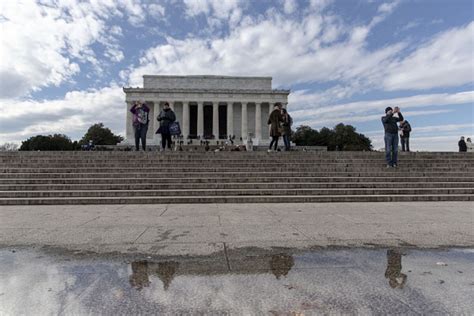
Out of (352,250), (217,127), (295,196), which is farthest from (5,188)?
(217,127)

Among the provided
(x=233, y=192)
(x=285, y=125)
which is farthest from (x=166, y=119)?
(x=233, y=192)

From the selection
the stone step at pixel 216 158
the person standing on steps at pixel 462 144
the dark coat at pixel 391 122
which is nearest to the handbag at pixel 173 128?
the stone step at pixel 216 158

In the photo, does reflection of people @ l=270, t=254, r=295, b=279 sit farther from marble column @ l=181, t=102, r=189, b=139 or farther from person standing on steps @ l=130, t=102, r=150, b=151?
marble column @ l=181, t=102, r=189, b=139

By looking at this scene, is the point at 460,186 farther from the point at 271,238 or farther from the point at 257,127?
the point at 257,127

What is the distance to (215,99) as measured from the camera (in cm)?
6706

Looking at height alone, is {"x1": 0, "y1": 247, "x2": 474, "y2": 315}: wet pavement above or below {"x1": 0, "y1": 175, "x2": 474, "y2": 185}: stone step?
below

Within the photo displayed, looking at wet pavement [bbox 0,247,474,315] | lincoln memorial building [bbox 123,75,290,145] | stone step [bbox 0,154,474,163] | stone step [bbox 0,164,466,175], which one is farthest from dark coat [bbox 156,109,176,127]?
lincoln memorial building [bbox 123,75,290,145]

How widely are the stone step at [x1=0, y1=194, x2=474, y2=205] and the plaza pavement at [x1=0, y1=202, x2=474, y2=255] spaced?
0.54m

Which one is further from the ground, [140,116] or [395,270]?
[140,116]

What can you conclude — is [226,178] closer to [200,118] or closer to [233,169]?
[233,169]

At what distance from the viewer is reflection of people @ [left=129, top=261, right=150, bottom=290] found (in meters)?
3.21

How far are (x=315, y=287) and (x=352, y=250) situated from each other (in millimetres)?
1520

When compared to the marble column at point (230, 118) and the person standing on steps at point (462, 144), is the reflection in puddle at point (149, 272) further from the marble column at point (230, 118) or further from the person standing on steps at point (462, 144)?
the marble column at point (230, 118)

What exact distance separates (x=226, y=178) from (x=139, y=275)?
330 inches
